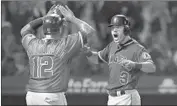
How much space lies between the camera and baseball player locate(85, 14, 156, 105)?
17.4ft

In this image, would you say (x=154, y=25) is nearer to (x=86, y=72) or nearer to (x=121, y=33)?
(x=86, y=72)

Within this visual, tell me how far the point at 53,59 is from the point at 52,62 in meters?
0.04

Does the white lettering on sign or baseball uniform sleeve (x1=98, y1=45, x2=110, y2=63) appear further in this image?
the white lettering on sign

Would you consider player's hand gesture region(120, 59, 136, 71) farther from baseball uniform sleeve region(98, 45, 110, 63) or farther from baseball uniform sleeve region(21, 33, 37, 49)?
Answer: baseball uniform sleeve region(21, 33, 37, 49)

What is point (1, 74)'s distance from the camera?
9.20m

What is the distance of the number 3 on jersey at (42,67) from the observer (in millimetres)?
5152

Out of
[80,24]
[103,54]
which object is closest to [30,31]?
[80,24]

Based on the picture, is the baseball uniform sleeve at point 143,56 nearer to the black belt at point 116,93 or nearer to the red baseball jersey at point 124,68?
the red baseball jersey at point 124,68

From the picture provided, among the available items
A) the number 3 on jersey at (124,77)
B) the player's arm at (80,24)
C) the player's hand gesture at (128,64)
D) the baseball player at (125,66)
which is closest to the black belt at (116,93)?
the baseball player at (125,66)

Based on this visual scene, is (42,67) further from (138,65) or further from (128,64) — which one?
(138,65)

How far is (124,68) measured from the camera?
211 inches

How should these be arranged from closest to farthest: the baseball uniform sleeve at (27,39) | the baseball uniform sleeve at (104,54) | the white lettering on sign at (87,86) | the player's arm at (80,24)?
the player's arm at (80,24) → the baseball uniform sleeve at (27,39) → the baseball uniform sleeve at (104,54) → the white lettering on sign at (87,86)

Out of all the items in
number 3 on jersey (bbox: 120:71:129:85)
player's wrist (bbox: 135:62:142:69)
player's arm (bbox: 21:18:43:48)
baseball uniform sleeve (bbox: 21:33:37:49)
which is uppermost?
player's arm (bbox: 21:18:43:48)

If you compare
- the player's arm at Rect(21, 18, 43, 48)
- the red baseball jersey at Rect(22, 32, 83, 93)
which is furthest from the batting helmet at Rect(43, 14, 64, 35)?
the player's arm at Rect(21, 18, 43, 48)
